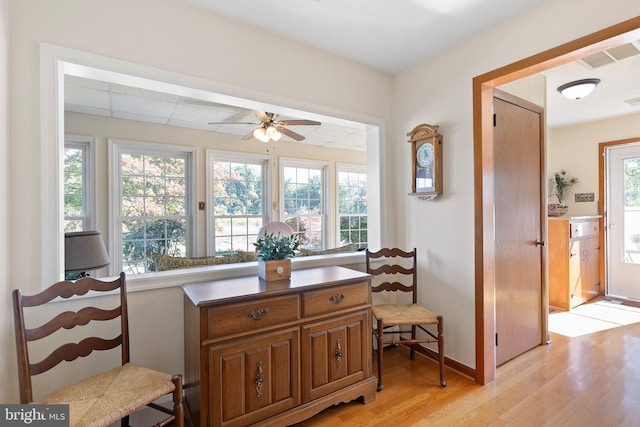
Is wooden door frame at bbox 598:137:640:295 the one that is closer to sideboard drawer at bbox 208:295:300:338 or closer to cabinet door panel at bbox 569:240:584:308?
cabinet door panel at bbox 569:240:584:308

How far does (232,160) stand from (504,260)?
150 inches

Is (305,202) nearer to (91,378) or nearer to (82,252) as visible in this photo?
(82,252)

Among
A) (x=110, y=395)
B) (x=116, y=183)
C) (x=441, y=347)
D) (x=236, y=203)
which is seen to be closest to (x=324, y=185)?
(x=236, y=203)

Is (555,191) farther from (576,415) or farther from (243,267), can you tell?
(243,267)

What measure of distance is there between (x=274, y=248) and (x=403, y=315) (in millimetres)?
1116

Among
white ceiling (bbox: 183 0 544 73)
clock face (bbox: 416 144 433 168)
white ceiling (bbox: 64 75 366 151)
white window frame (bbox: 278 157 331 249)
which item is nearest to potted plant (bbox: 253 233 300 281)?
white ceiling (bbox: 64 75 366 151)

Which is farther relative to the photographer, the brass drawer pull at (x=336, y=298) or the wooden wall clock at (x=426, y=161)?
the wooden wall clock at (x=426, y=161)

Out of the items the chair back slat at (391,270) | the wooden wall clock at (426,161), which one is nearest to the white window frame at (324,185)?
the wooden wall clock at (426,161)

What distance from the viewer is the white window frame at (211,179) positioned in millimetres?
4508

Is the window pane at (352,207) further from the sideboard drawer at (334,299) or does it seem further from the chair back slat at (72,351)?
the chair back slat at (72,351)

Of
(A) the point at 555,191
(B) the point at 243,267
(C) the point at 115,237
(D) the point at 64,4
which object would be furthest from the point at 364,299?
(A) the point at 555,191

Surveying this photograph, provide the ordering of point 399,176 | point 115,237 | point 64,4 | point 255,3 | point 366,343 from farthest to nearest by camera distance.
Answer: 1. point 115,237
2. point 399,176
3. point 366,343
4. point 255,3
5. point 64,4

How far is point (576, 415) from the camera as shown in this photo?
188 centimetres

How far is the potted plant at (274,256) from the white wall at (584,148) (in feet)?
15.6
